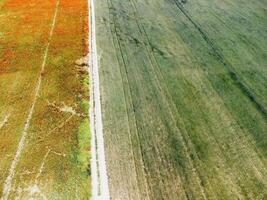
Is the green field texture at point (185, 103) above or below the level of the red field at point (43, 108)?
above

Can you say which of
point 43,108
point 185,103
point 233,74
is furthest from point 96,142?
point 233,74

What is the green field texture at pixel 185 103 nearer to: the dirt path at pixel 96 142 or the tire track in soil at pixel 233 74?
the tire track in soil at pixel 233 74

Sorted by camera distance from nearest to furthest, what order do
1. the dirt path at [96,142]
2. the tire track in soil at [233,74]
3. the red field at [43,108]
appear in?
the dirt path at [96,142]
the red field at [43,108]
the tire track in soil at [233,74]

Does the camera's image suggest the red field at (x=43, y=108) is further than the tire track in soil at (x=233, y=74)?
No

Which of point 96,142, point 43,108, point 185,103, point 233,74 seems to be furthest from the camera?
point 233,74

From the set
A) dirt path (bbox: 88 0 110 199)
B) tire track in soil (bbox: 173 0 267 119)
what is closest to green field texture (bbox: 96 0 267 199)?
tire track in soil (bbox: 173 0 267 119)

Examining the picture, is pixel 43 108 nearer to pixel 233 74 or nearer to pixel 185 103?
pixel 185 103

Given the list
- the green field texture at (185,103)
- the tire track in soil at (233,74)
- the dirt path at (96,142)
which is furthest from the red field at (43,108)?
the tire track in soil at (233,74)

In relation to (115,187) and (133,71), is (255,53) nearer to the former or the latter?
(133,71)

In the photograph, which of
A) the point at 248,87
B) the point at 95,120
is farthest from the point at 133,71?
the point at 248,87

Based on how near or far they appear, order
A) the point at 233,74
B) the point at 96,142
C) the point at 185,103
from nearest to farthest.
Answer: the point at 96,142
the point at 185,103
the point at 233,74
